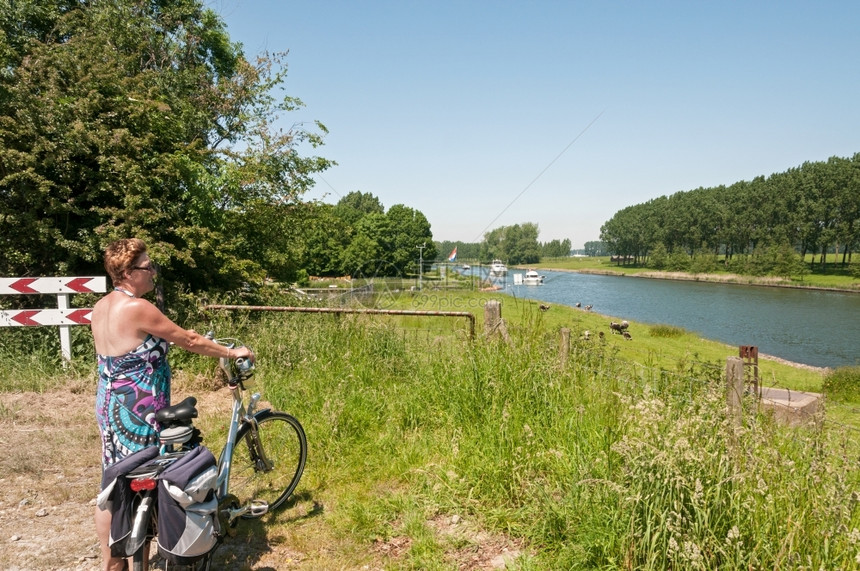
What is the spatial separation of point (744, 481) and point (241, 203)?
12099 mm

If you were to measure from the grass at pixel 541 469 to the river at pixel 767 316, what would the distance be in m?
10.4

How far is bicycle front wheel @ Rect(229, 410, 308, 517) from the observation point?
376cm

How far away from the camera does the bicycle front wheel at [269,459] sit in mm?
3764

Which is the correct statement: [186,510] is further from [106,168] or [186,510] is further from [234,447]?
[106,168]

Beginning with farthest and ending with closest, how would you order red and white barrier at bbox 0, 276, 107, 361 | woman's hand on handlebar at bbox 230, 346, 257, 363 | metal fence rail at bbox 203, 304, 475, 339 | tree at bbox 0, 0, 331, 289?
tree at bbox 0, 0, 331, 289
red and white barrier at bbox 0, 276, 107, 361
metal fence rail at bbox 203, 304, 475, 339
woman's hand on handlebar at bbox 230, 346, 257, 363

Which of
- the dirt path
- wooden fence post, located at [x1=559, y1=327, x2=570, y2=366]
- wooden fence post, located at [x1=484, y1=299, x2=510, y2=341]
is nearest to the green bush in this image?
wooden fence post, located at [x1=484, y1=299, x2=510, y2=341]

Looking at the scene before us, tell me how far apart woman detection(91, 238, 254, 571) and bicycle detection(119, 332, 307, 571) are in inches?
5.9

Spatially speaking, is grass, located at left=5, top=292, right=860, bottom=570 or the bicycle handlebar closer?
grass, located at left=5, top=292, right=860, bottom=570

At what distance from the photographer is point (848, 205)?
263 ft

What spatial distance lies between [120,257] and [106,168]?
7.62 meters

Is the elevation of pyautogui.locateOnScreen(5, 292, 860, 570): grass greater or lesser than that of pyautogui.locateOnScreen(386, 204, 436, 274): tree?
lesser

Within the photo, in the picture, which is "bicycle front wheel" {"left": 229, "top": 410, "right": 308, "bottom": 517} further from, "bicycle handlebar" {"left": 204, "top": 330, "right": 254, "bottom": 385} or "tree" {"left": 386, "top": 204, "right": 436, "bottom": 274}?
"tree" {"left": 386, "top": 204, "right": 436, "bottom": 274}

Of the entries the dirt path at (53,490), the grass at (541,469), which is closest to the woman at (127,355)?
the dirt path at (53,490)

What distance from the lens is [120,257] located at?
8.85 feet
